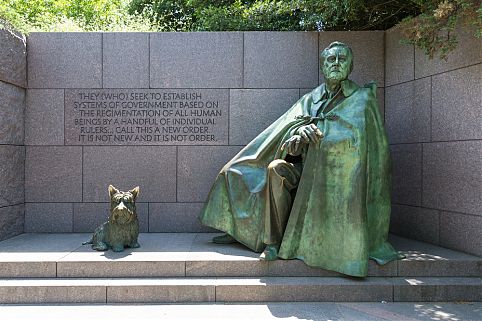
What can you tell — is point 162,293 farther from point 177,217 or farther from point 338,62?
point 338,62

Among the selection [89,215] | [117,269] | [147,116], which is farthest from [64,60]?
[117,269]

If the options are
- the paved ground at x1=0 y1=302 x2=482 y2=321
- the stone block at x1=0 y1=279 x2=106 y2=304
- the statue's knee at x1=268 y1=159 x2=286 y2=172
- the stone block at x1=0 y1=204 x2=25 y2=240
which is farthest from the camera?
the stone block at x1=0 y1=204 x2=25 y2=240

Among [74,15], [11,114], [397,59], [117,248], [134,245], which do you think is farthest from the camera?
[74,15]

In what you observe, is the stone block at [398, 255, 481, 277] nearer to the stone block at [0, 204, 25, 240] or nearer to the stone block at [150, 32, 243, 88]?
the stone block at [150, 32, 243, 88]

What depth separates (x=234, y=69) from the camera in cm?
715

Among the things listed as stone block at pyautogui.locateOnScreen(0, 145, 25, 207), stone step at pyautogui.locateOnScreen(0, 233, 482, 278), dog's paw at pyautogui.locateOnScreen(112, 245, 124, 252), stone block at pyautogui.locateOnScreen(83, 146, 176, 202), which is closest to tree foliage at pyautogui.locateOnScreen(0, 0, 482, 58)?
stone block at pyautogui.locateOnScreen(0, 145, 25, 207)

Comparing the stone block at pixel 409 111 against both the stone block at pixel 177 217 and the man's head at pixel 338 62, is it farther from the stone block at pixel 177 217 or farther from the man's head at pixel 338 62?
the stone block at pixel 177 217

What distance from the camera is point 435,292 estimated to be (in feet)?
16.0

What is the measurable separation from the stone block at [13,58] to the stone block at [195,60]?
1964mm

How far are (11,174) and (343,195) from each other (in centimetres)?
487

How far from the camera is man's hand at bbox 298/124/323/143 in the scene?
192 inches

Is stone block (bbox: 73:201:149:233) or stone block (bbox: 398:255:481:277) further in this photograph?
stone block (bbox: 73:201:149:233)

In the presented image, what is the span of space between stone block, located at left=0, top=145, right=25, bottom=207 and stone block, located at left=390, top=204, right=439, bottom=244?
5.82m

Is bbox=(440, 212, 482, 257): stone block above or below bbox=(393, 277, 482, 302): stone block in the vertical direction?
above
